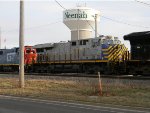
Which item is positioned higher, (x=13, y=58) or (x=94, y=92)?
(x=13, y=58)

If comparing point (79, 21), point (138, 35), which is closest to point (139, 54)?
point (138, 35)

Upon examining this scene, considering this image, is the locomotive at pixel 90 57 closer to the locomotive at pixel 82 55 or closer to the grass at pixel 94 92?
the locomotive at pixel 82 55

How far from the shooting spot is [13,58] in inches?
1863

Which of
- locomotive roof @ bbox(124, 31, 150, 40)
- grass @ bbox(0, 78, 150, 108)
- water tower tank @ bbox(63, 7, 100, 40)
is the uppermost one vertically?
water tower tank @ bbox(63, 7, 100, 40)

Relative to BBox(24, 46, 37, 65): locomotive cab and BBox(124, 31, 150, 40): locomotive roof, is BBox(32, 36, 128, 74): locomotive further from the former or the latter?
BBox(124, 31, 150, 40): locomotive roof

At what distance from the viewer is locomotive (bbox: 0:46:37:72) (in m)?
44.0

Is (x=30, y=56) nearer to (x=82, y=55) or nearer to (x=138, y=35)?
(x=82, y=55)

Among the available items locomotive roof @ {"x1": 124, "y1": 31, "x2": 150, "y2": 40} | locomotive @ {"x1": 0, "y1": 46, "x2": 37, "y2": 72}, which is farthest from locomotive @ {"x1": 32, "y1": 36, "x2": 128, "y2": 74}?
locomotive roof @ {"x1": 124, "y1": 31, "x2": 150, "y2": 40}

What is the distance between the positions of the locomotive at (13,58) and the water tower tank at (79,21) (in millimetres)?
23549

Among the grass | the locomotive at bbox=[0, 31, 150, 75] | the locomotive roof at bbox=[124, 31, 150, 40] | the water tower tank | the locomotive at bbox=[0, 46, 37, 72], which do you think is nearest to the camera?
the grass

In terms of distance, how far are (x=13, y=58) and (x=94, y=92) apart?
29.4 metres

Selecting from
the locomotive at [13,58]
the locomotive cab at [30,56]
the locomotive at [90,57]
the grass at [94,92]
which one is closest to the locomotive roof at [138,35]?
the locomotive at [90,57]

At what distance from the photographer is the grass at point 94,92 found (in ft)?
53.6

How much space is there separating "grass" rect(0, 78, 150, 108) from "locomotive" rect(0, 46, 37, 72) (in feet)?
61.1
